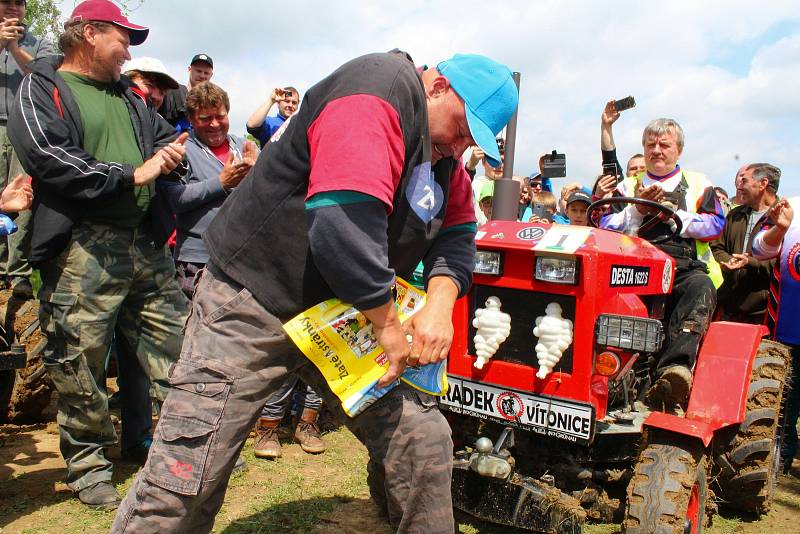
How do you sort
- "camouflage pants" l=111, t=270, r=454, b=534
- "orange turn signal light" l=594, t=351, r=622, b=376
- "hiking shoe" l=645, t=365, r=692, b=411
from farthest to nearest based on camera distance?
"hiking shoe" l=645, t=365, r=692, b=411
"orange turn signal light" l=594, t=351, r=622, b=376
"camouflage pants" l=111, t=270, r=454, b=534

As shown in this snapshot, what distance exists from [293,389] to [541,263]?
235cm

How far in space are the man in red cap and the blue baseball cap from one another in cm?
196

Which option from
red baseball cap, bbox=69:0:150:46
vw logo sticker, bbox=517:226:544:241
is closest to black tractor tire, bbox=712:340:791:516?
vw logo sticker, bbox=517:226:544:241

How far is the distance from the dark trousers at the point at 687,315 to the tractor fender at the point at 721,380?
68 mm

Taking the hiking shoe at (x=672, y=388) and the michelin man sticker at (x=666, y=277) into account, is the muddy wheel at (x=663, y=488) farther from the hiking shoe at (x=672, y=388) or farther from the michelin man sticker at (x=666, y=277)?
the michelin man sticker at (x=666, y=277)

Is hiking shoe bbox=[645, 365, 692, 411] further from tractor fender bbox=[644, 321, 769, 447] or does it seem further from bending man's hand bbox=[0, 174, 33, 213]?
bending man's hand bbox=[0, 174, 33, 213]

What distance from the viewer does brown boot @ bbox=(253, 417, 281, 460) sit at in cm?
436

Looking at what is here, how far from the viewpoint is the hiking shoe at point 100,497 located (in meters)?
3.44

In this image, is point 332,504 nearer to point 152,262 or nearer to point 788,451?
point 152,262

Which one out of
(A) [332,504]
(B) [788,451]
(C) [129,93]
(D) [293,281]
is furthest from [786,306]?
(C) [129,93]

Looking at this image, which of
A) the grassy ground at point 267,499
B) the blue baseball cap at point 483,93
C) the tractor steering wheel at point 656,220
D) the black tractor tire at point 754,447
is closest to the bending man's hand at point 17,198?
the grassy ground at point 267,499

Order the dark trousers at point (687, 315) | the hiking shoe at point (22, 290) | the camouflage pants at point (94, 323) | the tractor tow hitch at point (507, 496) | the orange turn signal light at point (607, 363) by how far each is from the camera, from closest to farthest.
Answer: the tractor tow hitch at point (507, 496) → the orange turn signal light at point (607, 363) → the camouflage pants at point (94, 323) → the dark trousers at point (687, 315) → the hiking shoe at point (22, 290)

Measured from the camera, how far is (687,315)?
3.94 metres

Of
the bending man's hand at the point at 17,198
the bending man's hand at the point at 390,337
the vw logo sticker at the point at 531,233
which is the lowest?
the bending man's hand at the point at 390,337
